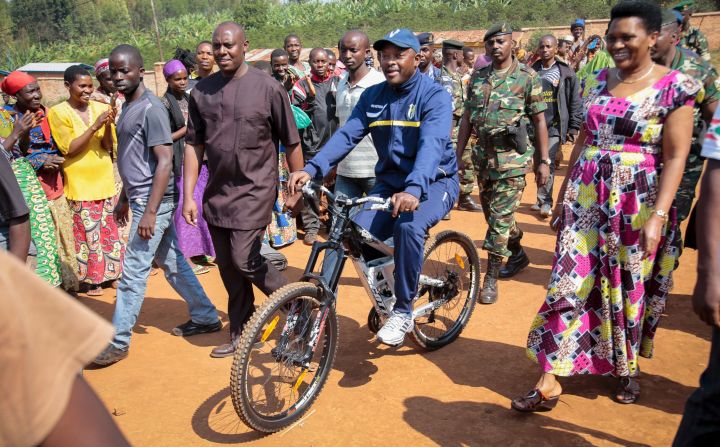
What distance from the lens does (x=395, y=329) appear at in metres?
4.12

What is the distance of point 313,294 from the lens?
3803 mm

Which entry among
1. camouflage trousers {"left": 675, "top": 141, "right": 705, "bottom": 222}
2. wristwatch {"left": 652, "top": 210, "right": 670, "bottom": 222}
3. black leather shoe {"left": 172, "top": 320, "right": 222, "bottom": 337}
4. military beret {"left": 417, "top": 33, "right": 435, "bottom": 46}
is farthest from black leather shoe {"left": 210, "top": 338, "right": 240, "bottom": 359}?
military beret {"left": 417, "top": 33, "right": 435, "bottom": 46}

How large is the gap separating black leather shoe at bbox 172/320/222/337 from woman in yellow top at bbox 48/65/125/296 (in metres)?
1.61

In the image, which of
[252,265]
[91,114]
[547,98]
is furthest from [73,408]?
[547,98]

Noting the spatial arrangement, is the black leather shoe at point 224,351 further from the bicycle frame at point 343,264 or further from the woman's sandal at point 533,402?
the woman's sandal at point 533,402

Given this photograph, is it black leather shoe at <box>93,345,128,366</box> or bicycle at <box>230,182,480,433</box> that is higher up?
bicycle at <box>230,182,480,433</box>

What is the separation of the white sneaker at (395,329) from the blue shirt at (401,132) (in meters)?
0.83

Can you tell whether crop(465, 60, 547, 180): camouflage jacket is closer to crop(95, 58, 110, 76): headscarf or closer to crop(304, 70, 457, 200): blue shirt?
crop(304, 70, 457, 200): blue shirt

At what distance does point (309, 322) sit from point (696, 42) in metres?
4.77

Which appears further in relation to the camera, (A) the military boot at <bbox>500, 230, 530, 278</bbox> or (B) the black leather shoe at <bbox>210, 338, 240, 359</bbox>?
(A) the military boot at <bbox>500, 230, 530, 278</bbox>

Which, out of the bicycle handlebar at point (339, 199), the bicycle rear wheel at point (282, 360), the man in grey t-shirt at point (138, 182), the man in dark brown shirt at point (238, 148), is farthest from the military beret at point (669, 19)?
the man in grey t-shirt at point (138, 182)

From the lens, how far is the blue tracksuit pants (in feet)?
13.3

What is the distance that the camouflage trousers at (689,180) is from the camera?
4.85 meters

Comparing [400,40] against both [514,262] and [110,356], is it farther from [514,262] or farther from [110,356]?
[110,356]
